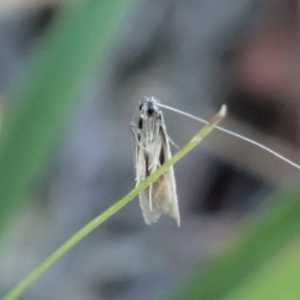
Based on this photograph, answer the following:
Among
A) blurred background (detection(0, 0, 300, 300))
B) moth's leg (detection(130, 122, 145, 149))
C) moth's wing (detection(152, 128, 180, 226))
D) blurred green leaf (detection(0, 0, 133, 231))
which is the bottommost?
moth's wing (detection(152, 128, 180, 226))

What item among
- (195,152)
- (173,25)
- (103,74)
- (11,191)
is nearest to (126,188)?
(195,152)

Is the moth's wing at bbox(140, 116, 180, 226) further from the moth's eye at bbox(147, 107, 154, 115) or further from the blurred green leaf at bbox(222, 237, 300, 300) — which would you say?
the blurred green leaf at bbox(222, 237, 300, 300)

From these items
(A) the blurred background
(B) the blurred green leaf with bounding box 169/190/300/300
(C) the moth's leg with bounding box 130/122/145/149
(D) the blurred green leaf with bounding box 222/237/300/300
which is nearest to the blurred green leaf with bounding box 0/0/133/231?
(C) the moth's leg with bounding box 130/122/145/149

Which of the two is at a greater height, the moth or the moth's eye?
the moth's eye

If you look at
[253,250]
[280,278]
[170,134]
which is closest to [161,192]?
[253,250]

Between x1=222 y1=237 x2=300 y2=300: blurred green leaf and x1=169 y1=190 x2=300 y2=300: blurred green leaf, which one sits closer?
x1=222 y1=237 x2=300 y2=300: blurred green leaf

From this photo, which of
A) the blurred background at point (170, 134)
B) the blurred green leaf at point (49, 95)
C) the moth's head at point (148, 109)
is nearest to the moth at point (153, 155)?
the moth's head at point (148, 109)
